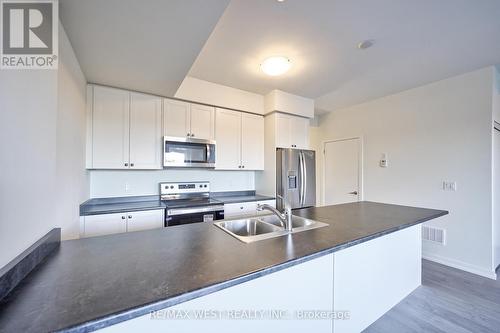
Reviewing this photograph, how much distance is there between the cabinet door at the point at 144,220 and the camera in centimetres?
236

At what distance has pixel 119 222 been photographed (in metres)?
2.30

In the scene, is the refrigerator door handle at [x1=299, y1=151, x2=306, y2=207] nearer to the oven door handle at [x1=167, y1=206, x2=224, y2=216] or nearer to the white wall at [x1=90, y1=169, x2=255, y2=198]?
the white wall at [x1=90, y1=169, x2=255, y2=198]

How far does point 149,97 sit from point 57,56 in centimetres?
148


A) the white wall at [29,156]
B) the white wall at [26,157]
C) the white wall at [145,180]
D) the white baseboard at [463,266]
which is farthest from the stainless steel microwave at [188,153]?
the white baseboard at [463,266]

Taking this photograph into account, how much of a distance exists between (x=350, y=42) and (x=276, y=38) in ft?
2.46

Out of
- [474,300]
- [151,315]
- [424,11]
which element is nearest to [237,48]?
[424,11]

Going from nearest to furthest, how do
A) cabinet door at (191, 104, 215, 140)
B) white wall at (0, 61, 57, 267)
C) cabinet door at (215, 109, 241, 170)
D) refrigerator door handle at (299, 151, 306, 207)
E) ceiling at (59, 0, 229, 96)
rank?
white wall at (0, 61, 57, 267) < ceiling at (59, 0, 229, 96) < cabinet door at (191, 104, 215, 140) < cabinet door at (215, 109, 241, 170) < refrigerator door handle at (299, 151, 306, 207)

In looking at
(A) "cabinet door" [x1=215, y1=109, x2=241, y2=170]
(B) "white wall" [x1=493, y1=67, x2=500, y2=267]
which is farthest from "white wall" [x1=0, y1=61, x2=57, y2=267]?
(B) "white wall" [x1=493, y1=67, x2=500, y2=267]

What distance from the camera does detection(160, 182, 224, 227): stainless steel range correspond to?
2559 mm

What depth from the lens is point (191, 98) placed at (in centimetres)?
298

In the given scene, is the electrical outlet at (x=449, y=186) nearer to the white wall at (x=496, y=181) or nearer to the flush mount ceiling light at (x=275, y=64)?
the white wall at (x=496, y=181)

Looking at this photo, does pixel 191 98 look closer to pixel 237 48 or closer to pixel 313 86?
pixel 237 48

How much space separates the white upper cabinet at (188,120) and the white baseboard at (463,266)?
3.72m

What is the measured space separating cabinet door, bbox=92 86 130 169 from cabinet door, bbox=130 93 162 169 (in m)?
0.07
